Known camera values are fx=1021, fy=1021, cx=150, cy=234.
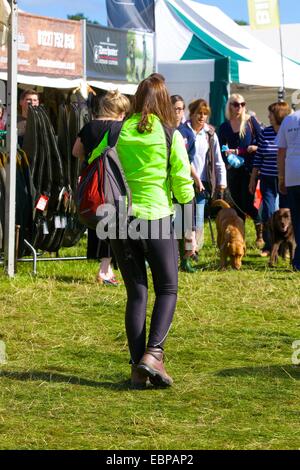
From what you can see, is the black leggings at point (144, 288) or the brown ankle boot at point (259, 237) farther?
the brown ankle boot at point (259, 237)

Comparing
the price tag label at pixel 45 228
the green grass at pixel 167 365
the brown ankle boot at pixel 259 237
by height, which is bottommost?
the green grass at pixel 167 365

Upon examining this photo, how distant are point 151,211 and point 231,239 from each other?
5603 millimetres

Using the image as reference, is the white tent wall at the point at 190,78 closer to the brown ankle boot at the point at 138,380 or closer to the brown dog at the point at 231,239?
the brown dog at the point at 231,239

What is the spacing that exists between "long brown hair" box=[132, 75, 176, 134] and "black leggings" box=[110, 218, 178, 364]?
0.66 m

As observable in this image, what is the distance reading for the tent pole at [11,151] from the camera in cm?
1009

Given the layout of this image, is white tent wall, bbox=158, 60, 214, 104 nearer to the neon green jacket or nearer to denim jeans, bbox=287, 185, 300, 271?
denim jeans, bbox=287, 185, 300, 271

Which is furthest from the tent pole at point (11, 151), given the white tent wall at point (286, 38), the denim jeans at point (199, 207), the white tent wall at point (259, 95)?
the white tent wall at point (286, 38)

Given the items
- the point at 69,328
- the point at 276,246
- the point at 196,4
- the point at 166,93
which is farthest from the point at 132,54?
the point at 166,93

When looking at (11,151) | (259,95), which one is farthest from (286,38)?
(11,151)

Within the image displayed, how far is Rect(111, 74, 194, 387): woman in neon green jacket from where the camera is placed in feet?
19.0

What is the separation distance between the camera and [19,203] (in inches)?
410

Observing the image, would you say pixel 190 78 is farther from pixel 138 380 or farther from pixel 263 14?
pixel 138 380

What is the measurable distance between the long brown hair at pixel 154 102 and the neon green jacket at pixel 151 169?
0.16ft

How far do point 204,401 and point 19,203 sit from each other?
5.29m
